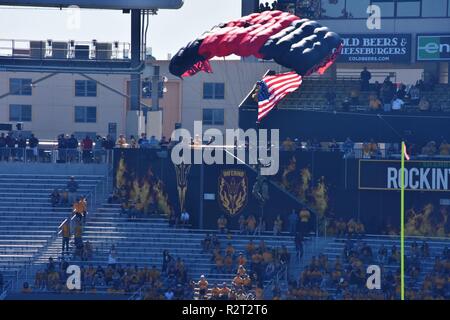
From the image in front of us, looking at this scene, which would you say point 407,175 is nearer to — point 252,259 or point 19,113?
point 252,259

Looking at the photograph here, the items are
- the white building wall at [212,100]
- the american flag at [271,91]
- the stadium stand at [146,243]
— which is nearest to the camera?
the stadium stand at [146,243]

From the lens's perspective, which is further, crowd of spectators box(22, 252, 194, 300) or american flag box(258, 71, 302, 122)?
american flag box(258, 71, 302, 122)

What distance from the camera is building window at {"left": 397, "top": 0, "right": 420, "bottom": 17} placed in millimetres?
52938

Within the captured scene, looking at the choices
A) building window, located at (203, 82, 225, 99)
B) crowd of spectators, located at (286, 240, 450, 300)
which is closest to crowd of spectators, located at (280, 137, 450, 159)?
crowd of spectators, located at (286, 240, 450, 300)

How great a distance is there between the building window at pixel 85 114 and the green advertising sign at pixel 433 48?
17.1 m

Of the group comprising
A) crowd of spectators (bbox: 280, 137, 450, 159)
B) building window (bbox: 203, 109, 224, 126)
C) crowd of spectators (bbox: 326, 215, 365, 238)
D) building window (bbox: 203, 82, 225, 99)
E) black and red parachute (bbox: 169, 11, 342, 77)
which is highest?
black and red parachute (bbox: 169, 11, 342, 77)

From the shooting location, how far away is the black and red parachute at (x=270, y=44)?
46688 mm

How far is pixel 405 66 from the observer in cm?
5578

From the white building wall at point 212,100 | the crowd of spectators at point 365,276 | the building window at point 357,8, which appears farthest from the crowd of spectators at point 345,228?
the white building wall at point 212,100

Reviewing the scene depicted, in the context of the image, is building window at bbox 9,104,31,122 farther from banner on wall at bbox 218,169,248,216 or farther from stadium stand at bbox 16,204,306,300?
banner on wall at bbox 218,169,248,216

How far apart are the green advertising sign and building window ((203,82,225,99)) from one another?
12.7m

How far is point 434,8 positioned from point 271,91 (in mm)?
7256

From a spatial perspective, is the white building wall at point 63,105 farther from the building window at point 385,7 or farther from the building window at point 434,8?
the building window at point 434,8

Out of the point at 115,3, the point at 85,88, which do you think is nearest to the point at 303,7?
the point at 115,3
